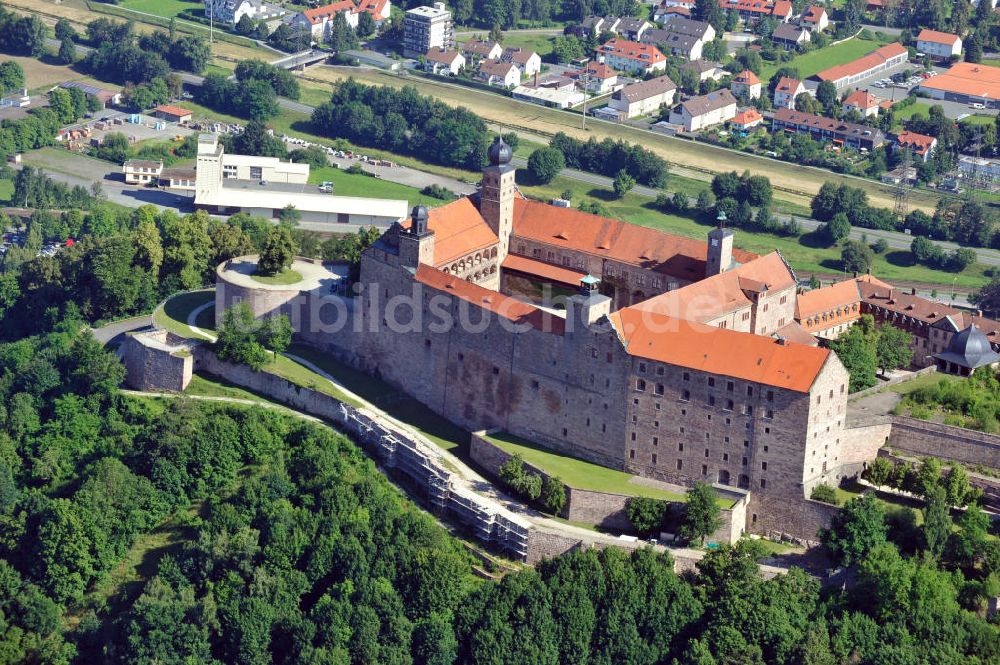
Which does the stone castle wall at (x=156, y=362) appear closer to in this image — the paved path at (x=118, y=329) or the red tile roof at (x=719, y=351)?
the paved path at (x=118, y=329)

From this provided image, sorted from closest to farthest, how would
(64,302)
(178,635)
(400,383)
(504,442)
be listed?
(178,635) < (504,442) < (400,383) < (64,302)

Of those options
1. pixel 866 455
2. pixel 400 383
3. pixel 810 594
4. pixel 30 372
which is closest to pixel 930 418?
pixel 866 455

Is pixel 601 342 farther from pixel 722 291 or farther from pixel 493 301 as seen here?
pixel 722 291

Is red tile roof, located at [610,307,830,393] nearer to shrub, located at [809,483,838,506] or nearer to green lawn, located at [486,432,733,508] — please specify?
shrub, located at [809,483,838,506]

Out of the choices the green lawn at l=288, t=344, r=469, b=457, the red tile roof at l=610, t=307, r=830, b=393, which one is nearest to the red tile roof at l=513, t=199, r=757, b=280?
the red tile roof at l=610, t=307, r=830, b=393

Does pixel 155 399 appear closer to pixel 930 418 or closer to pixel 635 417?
pixel 635 417

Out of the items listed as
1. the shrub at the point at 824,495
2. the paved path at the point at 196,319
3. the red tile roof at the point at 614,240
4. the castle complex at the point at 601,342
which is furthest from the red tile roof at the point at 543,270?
the shrub at the point at 824,495

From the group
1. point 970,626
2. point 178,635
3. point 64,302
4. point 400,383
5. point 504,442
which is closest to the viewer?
point 970,626
